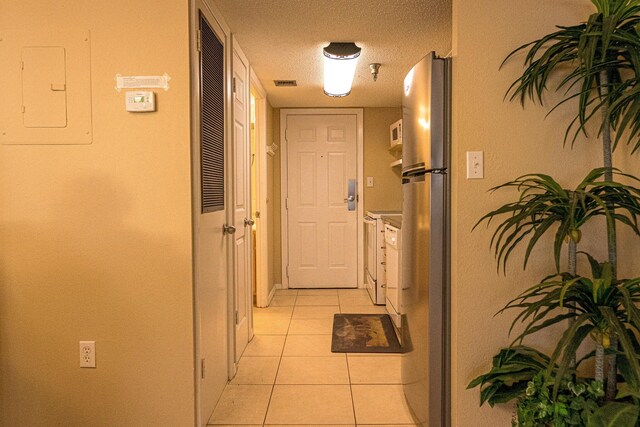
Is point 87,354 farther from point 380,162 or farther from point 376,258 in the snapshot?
point 380,162

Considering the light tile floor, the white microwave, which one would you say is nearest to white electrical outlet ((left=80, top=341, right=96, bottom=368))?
the light tile floor

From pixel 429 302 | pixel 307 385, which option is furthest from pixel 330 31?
pixel 307 385

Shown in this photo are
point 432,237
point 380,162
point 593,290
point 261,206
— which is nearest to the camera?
point 593,290

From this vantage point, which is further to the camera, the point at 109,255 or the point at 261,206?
the point at 261,206

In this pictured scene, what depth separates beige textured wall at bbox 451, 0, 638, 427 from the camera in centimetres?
183

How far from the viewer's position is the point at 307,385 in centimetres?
267

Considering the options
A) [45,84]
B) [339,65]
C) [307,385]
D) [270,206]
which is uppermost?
[339,65]

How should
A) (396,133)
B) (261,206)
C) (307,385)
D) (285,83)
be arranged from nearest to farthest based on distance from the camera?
(307,385)
(285,83)
(261,206)
(396,133)

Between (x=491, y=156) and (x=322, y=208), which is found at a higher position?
(x=491, y=156)

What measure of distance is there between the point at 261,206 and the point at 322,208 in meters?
1.05

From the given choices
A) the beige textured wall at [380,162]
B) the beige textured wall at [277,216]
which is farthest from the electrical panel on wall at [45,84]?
the beige textured wall at [380,162]

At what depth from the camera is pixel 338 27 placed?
267 cm

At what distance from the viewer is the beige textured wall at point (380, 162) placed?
5203 millimetres

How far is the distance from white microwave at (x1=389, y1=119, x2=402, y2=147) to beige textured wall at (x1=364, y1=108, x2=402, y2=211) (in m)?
0.23
